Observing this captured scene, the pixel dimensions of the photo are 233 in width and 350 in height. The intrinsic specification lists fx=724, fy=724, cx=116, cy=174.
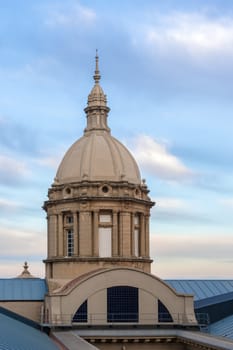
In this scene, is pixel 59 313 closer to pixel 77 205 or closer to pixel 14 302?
pixel 14 302

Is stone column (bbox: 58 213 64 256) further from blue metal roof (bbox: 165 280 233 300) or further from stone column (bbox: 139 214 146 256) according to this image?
blue metal roof (bbox: 165 280 233 300)

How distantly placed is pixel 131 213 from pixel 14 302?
11.9m

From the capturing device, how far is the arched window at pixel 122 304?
53156mm

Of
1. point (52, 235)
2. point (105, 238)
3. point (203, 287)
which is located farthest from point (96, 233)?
point (203, 287)

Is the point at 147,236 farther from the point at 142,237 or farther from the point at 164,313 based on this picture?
the point at 164,313

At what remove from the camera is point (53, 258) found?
60.1 m

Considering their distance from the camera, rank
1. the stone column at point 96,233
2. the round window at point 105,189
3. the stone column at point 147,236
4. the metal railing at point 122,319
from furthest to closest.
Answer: the stone column at point 147,236, the round window at point 105,189, the stone column at point 96,233, the metal railing at point 122,319

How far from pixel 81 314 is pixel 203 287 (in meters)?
15.7

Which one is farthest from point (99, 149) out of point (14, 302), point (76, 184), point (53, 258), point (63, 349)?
point (63, 349)

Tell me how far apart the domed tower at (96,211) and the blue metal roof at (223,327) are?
7852 mm

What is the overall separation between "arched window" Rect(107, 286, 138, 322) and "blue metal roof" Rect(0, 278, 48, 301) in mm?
7281

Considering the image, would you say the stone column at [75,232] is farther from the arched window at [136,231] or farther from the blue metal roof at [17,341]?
the blue metal roof at [17,341]

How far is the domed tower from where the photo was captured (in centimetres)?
5872

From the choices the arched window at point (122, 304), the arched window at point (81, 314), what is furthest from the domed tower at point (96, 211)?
the arched window at point (81, 314)
